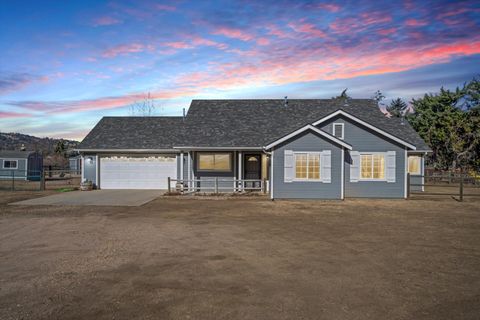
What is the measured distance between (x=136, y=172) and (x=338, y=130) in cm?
1446

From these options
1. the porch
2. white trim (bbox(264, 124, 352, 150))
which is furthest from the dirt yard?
the porch

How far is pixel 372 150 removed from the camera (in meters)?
20.5

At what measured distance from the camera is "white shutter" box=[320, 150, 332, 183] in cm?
1939

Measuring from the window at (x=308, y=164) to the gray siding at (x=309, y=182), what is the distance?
0.89 feet

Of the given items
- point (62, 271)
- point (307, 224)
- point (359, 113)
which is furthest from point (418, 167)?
point (62, 271)

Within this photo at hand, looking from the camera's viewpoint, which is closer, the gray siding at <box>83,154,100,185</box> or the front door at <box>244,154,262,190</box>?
the front door at <box>244,154,262,190</box>

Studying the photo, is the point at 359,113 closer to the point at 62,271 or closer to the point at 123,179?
the point at 123,179

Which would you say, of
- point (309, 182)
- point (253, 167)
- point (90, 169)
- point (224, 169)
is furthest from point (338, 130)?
point (90, 169)

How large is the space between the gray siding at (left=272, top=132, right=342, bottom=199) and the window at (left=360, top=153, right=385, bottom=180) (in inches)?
81.9

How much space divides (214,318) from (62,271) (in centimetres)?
383

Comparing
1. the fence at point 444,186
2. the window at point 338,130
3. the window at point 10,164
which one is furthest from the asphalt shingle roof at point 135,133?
the window at point 10,164

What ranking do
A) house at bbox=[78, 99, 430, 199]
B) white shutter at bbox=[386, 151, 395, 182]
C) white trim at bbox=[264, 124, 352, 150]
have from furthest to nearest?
white shutter at bbox=[386, 151, 395, 182] → house at bbox=[78, 99, 430, 199] → white trim at bbox=[264, 124, 352, 150]

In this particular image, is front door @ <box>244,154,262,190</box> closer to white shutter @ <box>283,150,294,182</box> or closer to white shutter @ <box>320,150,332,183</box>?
white shutter @ <box>283,150,294,182</box>

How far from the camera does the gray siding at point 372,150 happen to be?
2023 cm
